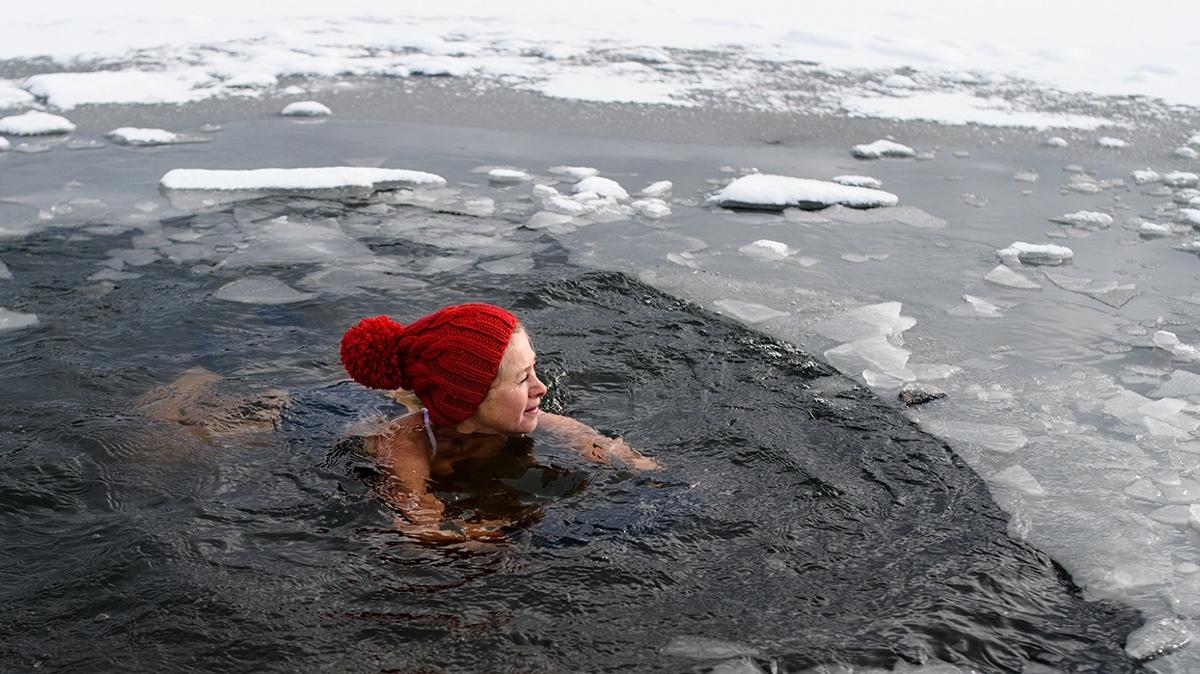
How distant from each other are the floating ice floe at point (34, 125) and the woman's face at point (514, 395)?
5.11 m

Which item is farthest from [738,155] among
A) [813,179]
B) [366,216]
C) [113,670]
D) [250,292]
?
[113,670]

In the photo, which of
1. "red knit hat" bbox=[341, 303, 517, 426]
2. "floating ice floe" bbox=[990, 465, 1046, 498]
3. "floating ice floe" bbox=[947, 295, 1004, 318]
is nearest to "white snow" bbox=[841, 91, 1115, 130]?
"floating ice floe" bbox=[947, 295, 1004, 318]

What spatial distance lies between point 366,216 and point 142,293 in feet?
4.70

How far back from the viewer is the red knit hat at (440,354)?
3.40 metres

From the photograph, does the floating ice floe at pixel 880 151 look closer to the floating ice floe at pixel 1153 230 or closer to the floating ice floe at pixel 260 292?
the floating ice floe at pixel 1153 230

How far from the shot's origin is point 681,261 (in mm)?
5320

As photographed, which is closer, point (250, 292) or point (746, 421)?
point (746, 421)

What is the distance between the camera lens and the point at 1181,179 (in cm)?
689

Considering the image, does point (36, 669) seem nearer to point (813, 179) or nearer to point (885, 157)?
point (813, 179)

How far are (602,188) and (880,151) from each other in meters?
2.21

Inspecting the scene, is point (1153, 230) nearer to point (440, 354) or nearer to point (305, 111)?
point (440, 354)

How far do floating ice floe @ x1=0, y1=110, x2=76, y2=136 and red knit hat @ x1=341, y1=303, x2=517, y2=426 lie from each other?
487 cm

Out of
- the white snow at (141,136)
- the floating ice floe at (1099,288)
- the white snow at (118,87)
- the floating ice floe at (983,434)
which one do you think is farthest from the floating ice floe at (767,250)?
the white snow at (118,87)

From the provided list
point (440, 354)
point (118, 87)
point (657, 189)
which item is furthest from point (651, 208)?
point (118, 87)
